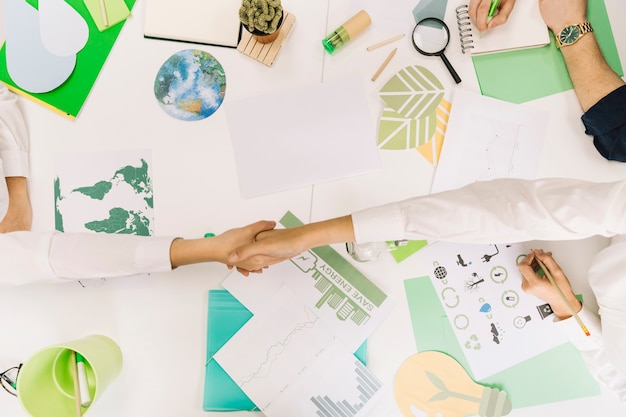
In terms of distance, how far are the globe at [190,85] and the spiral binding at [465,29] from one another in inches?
22.8

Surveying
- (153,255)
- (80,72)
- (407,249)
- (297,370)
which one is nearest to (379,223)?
(407,249)

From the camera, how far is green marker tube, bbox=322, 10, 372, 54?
43.0 inches

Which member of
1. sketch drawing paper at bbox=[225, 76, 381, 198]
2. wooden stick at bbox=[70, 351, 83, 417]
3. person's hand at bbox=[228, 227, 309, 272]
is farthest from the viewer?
sketch drawing paper at bbox=[225, 76, 381, 198]

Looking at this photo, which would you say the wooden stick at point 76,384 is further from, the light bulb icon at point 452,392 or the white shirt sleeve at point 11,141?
the light bulb icon at point 452,392

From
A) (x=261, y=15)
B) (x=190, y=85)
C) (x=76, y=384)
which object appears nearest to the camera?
(x=76, y=384)

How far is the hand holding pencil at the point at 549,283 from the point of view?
1.02m

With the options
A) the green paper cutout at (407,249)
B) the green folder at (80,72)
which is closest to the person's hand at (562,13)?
the green paper cutout at (407,249)

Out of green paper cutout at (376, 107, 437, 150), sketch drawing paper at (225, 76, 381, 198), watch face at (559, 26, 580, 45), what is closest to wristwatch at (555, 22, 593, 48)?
watch face at (559, 26, 580, 45)

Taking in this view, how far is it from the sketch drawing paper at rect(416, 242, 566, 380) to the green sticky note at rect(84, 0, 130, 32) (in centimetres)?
90

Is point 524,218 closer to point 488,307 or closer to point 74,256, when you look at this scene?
point 488,307

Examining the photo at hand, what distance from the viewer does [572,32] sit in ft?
3.59

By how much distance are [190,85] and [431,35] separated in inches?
23.4

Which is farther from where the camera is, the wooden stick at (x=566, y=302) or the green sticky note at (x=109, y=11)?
the green sticky note at (x=109, y=11)

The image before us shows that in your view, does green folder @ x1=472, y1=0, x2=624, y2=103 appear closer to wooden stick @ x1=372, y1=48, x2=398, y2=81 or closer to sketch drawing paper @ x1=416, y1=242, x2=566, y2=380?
wooden stick @ x1=372, y1=48, x2=398, y2=81
